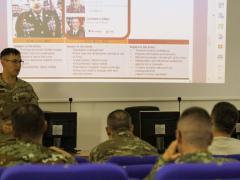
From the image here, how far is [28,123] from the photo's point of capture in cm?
225

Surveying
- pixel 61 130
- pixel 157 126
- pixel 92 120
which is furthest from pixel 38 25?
pixel 157 126

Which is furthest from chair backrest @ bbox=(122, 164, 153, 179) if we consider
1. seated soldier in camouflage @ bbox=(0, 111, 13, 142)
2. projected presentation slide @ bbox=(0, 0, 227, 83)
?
projected presentation slide @ bbox=(0, 0, 227, 83)

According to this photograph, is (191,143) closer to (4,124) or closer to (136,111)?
(4,124)

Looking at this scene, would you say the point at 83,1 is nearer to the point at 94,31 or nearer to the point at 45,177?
the point at 94,31

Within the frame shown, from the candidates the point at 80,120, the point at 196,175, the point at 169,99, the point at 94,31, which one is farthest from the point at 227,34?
the point at 196,175

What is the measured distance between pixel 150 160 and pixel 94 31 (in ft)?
10.1

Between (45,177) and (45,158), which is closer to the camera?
(45,177)

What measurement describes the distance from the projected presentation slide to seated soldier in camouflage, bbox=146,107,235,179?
128 inches

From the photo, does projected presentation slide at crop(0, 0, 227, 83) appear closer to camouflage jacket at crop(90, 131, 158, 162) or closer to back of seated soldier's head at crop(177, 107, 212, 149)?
camouflage jacket at crop(90, 131, 158, 162)

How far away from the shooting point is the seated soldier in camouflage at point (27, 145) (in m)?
2.10

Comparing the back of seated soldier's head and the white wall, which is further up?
the back of seated soldier's head

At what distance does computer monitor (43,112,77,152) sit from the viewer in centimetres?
382

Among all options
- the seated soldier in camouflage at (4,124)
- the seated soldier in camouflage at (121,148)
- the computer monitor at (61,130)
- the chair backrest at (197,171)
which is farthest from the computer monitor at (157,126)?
the chair backrest at (197,171)

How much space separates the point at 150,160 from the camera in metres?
2.42
